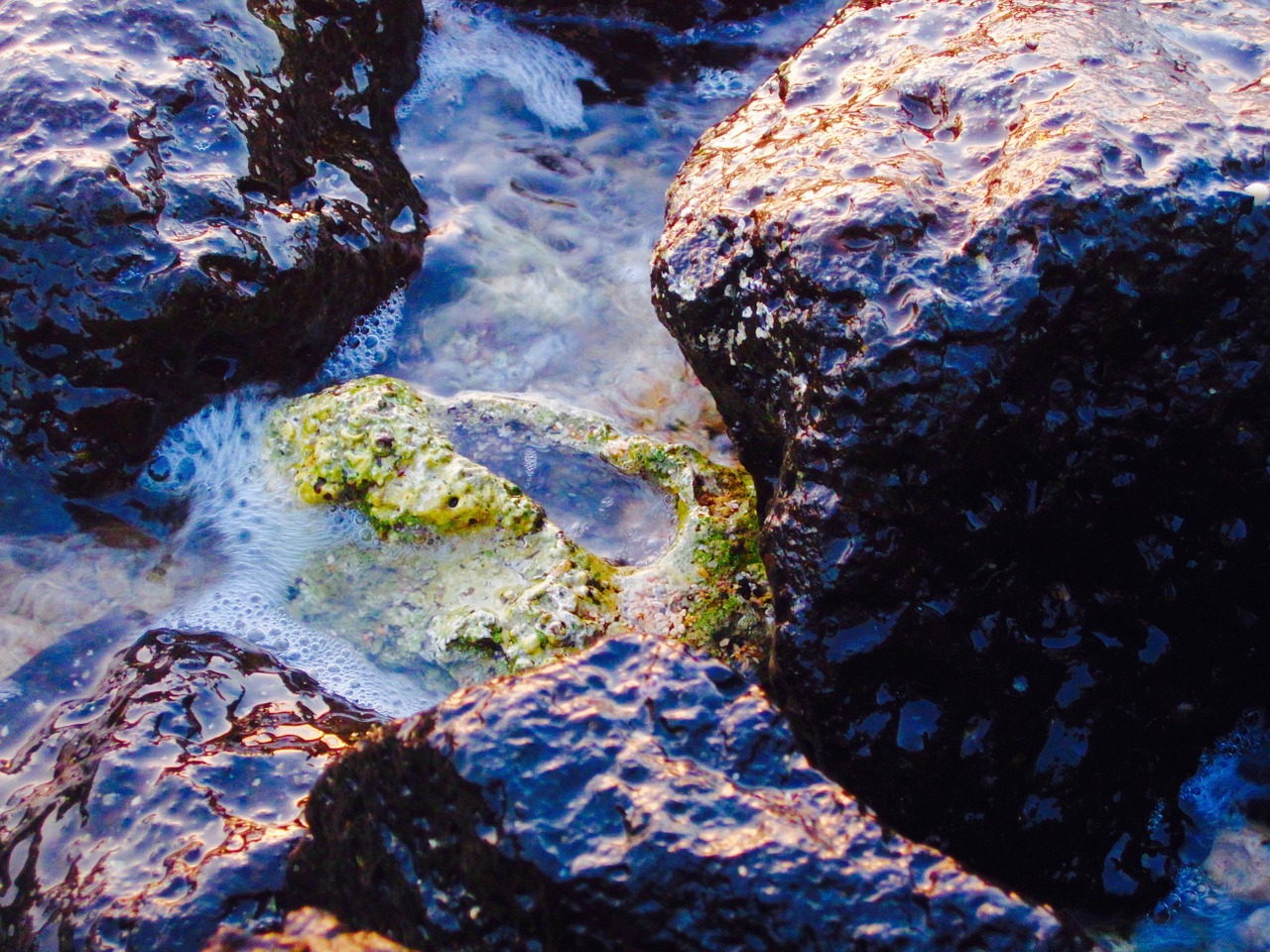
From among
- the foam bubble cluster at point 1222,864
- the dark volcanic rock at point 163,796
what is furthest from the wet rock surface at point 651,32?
the foam bubble cluster at point 1222,864

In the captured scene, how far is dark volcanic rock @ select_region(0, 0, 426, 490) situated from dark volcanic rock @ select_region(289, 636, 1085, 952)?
179 centimetres

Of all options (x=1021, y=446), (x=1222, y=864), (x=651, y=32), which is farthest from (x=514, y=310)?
(x=1222, y=864)

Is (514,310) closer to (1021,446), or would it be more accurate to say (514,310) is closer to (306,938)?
(1021,446)

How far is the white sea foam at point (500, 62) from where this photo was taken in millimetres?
4375

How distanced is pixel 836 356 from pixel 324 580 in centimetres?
170

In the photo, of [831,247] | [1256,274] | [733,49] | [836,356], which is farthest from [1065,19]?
[733,49]

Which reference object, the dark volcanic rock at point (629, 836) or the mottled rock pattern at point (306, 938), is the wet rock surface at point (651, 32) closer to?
the dark volcanic rock at point (629, 836)

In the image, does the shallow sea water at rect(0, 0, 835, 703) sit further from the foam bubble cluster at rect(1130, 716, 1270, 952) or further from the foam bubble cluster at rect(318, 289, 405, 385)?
the foam bubble cluster at rect(1130, 716, 1270, 952)

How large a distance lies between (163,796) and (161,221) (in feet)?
5.80

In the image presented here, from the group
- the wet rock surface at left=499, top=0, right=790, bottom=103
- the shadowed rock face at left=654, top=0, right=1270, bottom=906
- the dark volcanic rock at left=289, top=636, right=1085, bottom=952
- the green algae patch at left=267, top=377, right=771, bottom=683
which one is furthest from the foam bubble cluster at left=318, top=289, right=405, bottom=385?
the dark volcanic rock at left=289, top=636, right=1085, bottom=952

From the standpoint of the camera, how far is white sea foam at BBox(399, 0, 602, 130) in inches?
172

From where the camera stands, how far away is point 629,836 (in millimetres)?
1539

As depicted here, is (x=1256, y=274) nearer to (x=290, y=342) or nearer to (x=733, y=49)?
(x=290, y=342)

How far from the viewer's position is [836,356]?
217cm
